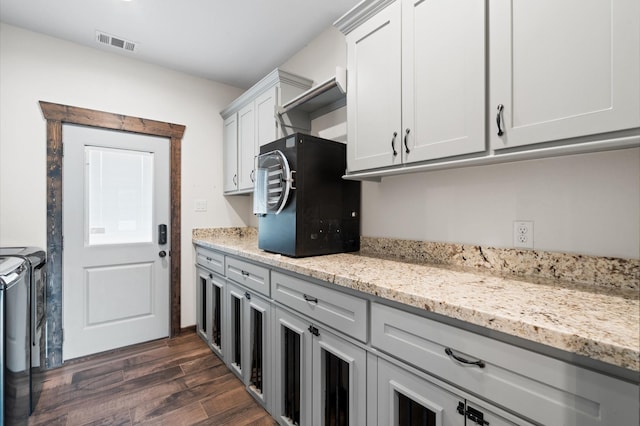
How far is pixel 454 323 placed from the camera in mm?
883

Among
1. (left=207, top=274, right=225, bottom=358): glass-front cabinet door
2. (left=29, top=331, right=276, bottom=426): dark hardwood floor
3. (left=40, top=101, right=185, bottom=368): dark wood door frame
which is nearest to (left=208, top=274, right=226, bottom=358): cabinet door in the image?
(left=207, top=274, right=225, bottom=358): glass-front cabinet door

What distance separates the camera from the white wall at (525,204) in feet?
3.51

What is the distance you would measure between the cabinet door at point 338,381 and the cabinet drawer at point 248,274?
521mm

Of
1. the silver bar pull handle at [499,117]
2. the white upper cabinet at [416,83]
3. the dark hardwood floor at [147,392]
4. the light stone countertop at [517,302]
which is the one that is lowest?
the dark hardwood floor at [147,392]

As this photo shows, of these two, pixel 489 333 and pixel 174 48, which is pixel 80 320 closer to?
pixel 174 48

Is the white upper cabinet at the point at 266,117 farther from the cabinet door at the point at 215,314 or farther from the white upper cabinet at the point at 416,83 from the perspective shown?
the cabinet door at the point at 215,314

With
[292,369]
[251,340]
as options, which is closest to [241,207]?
[251,340]

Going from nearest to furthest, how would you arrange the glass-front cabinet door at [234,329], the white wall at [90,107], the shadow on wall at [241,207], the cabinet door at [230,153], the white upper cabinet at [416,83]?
the white upper cabinet at [416,83] < the glass-front cabinet door at [234,329] < the white wall at [90,107] < the cabinet door at [230,153] < the shadow on wall at [241,207]

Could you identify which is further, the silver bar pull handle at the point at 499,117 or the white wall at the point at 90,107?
the white wall at the point at 90,107

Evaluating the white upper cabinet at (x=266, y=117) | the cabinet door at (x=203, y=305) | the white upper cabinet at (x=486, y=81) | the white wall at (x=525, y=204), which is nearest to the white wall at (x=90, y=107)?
the cabinet door at (x=203, y=305)

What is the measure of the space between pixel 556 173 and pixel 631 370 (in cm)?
84

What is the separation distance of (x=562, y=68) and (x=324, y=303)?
1217 mm

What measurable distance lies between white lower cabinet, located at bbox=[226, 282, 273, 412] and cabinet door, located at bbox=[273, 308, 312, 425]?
0.31 ft

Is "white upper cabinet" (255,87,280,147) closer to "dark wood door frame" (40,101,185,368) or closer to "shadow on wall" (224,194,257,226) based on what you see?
"shadow on wall" (224,194,257,226)
